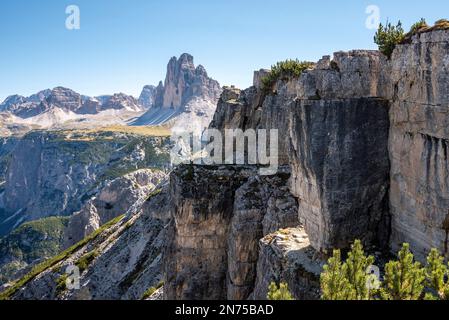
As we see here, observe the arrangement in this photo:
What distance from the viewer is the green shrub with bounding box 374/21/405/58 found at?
73.8 feet

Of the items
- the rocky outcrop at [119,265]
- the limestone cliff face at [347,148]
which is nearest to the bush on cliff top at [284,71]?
the limestone cliff face at [347,148]

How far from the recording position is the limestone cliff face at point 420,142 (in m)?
19.1

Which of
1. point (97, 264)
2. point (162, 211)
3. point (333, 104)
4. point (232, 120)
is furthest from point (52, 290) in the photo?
point (333, 104)

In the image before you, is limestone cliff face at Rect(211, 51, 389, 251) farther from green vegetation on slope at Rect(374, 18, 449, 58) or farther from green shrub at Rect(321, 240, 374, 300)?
green shrub at Rect(321, 240, 374, 300)

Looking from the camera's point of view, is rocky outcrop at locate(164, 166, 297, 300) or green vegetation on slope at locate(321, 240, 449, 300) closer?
green vegetation on slope at locate(321, 240, 449, 300)

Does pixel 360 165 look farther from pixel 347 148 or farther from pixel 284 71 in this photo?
pixel 284 71

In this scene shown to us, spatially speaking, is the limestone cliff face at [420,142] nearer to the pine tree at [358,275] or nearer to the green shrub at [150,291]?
the pine tree at [358,275]

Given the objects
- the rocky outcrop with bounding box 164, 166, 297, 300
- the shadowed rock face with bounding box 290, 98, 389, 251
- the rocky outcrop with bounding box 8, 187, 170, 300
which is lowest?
the rocky outcrop with bounding box 8, 187, 170, 300

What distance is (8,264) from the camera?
645 ft

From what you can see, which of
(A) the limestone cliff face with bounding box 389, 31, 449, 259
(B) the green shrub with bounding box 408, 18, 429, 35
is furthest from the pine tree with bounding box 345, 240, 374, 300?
(B) the green shrub with bounding box 408, 18, 429, 35

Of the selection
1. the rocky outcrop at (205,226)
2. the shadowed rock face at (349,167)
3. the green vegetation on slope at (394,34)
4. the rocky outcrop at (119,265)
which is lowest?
the rocky outcrop at (119,265)

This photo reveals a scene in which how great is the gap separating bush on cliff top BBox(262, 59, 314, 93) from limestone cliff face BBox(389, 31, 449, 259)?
76.8 ft

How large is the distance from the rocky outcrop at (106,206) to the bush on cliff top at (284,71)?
78.7 metres

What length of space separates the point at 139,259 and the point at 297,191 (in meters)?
52.7
